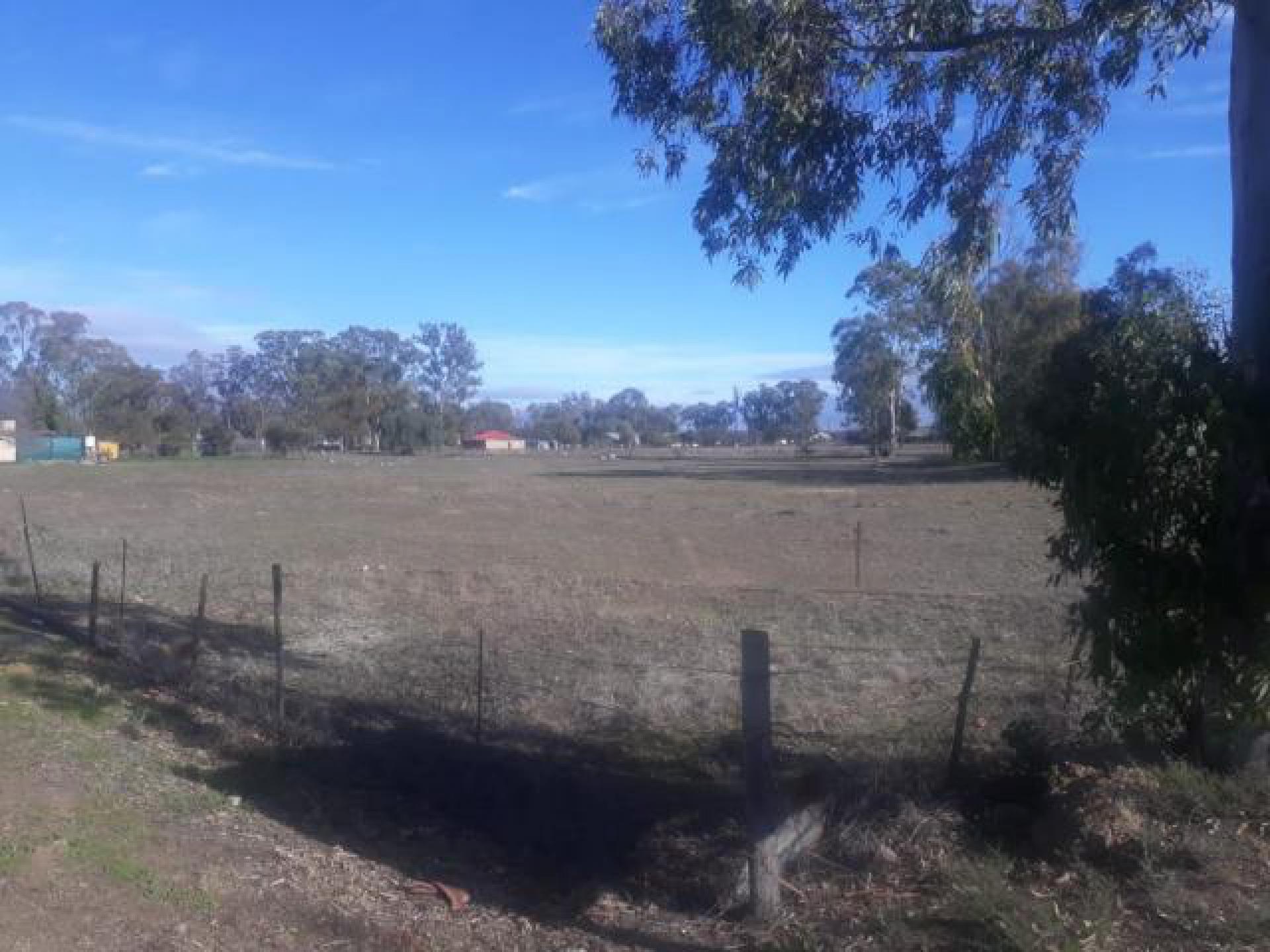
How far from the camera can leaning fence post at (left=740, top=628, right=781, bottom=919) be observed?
243 inches

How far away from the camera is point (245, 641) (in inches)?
555

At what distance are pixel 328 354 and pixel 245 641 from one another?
11599cm

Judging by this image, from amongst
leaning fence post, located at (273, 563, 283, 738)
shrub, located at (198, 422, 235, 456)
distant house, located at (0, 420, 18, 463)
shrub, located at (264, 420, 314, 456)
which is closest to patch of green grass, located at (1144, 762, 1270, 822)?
leaning fence post, located at (273, 563, 283, 738)

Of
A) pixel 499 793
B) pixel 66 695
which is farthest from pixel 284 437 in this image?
pixel 499 793

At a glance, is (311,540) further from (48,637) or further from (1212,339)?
(1212,339)

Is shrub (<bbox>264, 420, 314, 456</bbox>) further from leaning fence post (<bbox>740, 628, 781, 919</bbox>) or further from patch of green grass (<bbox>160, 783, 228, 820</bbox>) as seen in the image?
leaning fence post (<bbox>740, 628, 781, 919</bbox>)

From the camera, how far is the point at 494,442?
17338 cm

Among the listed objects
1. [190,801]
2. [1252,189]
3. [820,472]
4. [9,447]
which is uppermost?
[1252,189]

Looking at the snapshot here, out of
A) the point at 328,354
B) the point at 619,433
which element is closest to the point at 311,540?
the point at 328,354

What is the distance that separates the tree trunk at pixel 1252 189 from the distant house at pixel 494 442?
489 feet

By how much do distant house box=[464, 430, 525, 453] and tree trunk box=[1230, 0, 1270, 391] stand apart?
14901 cm

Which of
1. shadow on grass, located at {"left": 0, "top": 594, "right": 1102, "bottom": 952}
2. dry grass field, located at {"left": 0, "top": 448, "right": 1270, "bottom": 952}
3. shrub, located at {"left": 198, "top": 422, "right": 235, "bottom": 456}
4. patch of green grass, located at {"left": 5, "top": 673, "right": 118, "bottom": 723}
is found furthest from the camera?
shrub, located at {"left": 198, "top": 422, "right": 235, "bottom": 456}

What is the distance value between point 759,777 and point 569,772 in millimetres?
3370

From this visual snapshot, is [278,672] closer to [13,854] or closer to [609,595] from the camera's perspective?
[13,854]
